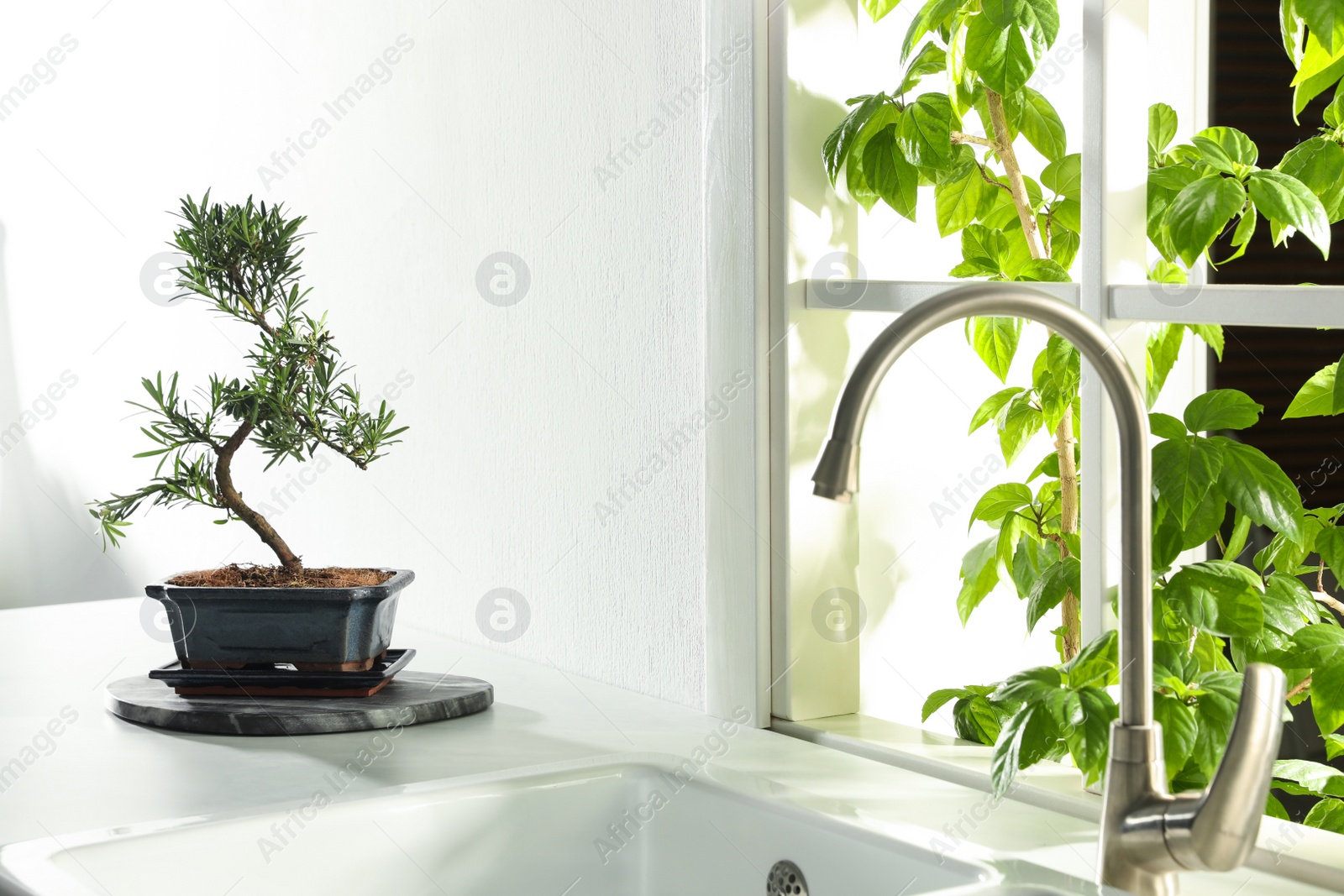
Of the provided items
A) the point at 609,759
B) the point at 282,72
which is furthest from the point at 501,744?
the point at 282,72

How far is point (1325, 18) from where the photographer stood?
88cm

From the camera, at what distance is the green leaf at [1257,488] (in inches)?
36.2

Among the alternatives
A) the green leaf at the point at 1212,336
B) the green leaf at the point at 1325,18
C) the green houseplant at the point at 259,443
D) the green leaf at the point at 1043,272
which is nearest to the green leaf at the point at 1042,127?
the green leaf at the point at 1043,272

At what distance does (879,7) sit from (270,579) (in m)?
0.74

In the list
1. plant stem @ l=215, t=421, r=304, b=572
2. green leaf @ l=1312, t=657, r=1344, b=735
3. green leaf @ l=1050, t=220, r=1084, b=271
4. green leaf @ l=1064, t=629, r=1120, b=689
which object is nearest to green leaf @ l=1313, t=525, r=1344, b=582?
green leaf @ l=1312, t=657, r=1344, b=735

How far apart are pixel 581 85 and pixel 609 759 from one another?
2.38 feet

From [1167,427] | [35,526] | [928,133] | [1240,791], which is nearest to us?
[1240,791]

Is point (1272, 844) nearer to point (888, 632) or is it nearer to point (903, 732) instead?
point (903, 732)

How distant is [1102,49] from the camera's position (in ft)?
3.16

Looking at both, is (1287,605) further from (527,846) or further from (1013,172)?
(527,846)

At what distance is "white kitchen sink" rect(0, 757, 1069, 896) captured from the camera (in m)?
0.93

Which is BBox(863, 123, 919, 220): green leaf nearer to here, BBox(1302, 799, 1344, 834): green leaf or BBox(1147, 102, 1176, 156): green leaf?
BBox(1147, 102, 1176, 156): green leaf

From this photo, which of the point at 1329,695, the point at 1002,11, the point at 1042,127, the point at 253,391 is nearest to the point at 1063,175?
the point at 1042,127

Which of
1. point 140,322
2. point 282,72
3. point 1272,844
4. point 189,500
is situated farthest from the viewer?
point 140,322
